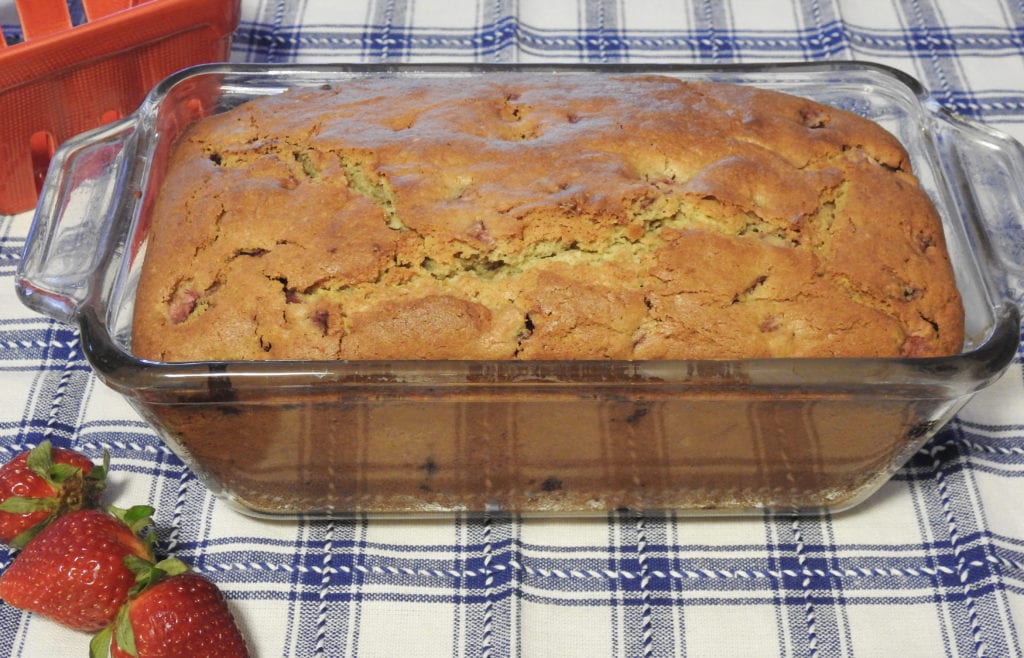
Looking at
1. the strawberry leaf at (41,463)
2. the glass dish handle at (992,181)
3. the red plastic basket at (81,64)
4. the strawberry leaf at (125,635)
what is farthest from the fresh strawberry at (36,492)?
the glass dish handle at (992,181)

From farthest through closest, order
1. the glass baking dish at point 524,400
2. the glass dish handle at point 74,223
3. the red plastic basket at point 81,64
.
Answer: the red plastic basket at point 81,64 < the glass dish handle at point 74,223 < the glass baking dish at point 524,400

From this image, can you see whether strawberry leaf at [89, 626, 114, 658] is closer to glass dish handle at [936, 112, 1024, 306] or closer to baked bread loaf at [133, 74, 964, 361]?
baked bread loaf at [133, 74, 964, 361]

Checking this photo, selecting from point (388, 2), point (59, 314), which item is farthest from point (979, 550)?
point (388, 2)

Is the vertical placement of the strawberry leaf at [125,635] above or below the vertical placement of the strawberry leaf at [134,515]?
below

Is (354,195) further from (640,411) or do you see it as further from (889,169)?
(889,169)

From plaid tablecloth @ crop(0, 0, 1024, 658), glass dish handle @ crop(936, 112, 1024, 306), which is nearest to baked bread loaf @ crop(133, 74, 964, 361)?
glass dish handle @ crop(936, 112, 1024, 306)

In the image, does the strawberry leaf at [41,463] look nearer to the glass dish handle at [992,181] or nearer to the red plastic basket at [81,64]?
the red plastic basket at [81,64]

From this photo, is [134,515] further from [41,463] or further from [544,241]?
[544,241]
